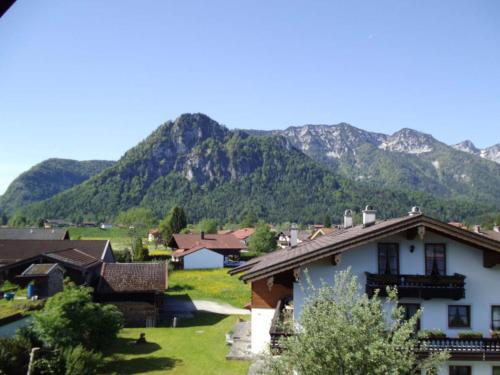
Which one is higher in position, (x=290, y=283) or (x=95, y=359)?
(x=290, y=283)

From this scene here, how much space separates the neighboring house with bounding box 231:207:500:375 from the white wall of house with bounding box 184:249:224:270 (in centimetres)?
6178

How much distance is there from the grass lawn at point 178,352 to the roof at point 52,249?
38.7 feet

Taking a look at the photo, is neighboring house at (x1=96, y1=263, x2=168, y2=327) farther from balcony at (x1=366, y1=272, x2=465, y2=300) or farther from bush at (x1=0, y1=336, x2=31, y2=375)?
balcony at (x1=366, y1=272, x2=465, y2=300)

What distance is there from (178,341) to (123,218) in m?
151

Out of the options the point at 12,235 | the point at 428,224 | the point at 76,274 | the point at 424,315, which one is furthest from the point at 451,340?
the point at 12,235

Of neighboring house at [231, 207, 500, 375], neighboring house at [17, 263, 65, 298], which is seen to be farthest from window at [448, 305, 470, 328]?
neighboring house at [17, 263, 65, 298]

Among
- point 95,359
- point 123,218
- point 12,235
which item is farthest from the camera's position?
point 123,218

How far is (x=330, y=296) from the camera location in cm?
1272

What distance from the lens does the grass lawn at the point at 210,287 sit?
50.8 metres

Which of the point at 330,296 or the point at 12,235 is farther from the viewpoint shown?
the point at 12,235

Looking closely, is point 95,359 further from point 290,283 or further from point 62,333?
point 290,283

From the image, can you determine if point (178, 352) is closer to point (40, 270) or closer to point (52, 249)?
point (40, 270)

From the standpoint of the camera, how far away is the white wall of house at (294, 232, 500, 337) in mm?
19094

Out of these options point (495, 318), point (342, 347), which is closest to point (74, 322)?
point (342, 347)
